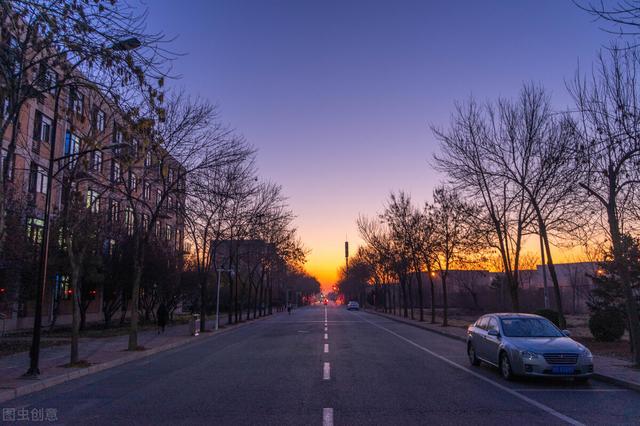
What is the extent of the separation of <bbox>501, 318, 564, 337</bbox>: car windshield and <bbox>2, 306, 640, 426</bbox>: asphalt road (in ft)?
3.79

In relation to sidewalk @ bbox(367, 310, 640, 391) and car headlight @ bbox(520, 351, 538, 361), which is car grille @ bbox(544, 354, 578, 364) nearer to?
car headlight @ bbox(520, 351, 538, 361)

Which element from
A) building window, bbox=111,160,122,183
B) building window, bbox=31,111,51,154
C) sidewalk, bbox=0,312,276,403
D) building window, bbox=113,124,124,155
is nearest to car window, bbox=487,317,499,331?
building window, bbox=113,124,124,155

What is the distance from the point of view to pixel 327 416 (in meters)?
7.87

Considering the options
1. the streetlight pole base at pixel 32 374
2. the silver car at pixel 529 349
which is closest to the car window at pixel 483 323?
the silver car at pixel 529 349

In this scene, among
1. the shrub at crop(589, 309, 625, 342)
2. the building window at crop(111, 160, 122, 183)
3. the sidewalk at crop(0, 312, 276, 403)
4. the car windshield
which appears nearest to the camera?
the sidewalk at crop(0, 312, 276, 403)

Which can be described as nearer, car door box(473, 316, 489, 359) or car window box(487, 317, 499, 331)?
car window box(487, 317, 499, 331)

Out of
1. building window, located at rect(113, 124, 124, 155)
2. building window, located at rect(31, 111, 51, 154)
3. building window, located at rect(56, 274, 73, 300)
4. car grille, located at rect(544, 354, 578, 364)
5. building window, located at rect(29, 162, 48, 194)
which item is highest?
building window, located at rect(31, 111, 51, 154)

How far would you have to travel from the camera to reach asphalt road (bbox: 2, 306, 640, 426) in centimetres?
788

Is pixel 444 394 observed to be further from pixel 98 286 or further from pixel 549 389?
pixel 98 286

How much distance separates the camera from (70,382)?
1209 cm

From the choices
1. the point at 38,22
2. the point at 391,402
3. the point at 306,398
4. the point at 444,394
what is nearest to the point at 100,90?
the point at 38,22

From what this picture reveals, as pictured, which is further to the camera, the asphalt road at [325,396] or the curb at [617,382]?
the curb at [617,382]

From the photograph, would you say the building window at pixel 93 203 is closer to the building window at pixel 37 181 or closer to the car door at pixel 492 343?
the building window at pixel 37 181

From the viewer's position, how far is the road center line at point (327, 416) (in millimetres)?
7434
